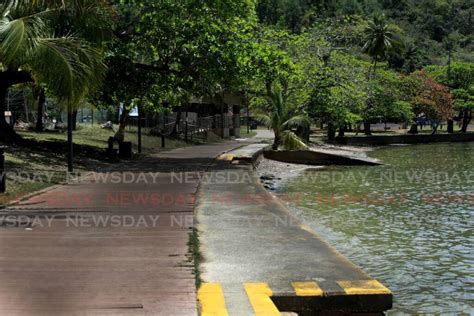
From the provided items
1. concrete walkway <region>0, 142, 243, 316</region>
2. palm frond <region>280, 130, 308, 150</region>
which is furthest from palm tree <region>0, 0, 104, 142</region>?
palm frond <region>280, 130, 308, 150</region>

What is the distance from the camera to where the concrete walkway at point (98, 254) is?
5.90 meters

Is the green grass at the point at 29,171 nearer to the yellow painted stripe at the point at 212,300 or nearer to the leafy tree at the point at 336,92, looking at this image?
the yellow painted stripe at the point at 212,300

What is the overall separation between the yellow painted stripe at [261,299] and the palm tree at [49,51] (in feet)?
21.1

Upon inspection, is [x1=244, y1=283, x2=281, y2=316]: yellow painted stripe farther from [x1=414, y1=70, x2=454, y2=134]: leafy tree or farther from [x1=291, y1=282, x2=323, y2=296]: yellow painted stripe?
[x1=414, y1=70, x2=454, y2=134]: leafy tree

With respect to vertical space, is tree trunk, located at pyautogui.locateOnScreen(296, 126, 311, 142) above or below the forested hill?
below

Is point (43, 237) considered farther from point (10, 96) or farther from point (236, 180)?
point (10, 96)

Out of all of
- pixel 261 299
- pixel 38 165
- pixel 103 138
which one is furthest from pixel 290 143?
pixel 261 299

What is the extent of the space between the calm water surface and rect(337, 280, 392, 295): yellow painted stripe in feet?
3.24

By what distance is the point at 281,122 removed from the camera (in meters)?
34.2

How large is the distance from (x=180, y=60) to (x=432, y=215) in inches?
503

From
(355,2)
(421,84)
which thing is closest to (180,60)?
(421,84)

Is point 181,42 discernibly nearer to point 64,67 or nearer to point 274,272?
point 64,67

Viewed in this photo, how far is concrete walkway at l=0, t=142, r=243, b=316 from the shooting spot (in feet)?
19.4

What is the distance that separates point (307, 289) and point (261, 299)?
665mm
